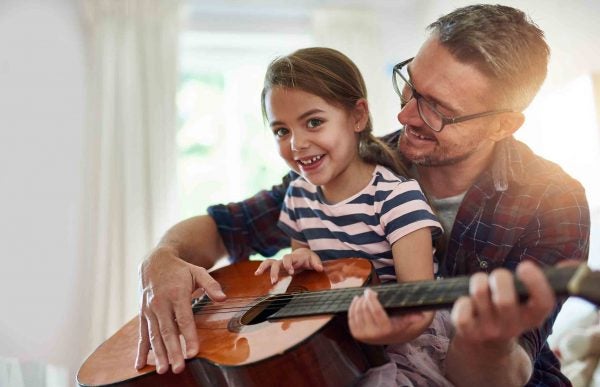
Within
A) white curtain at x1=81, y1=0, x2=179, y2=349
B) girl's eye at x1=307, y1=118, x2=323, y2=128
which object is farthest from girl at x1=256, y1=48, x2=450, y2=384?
white curtain at x1=81, y1=0, x2=179, y2=349

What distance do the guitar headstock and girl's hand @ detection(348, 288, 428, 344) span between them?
0.80ft

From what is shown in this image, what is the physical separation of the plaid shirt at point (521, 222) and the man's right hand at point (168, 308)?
1.90 feet

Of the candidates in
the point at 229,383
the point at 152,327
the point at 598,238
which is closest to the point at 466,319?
the point at 229,383

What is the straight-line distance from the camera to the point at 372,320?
83 cm

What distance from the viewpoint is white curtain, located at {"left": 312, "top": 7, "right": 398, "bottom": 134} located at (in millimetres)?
3506

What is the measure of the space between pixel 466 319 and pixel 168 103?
9.01 ft

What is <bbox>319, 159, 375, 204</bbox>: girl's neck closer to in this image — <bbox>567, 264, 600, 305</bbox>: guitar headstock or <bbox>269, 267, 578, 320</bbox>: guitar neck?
<bbox>269, 267, 578, 320</bbox>: guitar neck

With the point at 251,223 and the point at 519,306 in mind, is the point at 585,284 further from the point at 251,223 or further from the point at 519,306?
the point at 251,223

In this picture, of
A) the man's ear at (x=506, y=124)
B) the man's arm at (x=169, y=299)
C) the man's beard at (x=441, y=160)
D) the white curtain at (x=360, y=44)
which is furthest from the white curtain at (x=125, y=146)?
the man's ear at (x=506, y=124)

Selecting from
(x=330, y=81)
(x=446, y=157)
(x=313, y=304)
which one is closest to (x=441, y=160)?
(x=446, y=157)

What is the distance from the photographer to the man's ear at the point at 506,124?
1.33 metres

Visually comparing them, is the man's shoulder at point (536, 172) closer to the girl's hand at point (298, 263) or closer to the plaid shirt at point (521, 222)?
the plaid shirt at point (521, 222)

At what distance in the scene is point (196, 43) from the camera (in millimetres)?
3559

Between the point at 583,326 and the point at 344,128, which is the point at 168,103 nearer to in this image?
the point at 344,128
